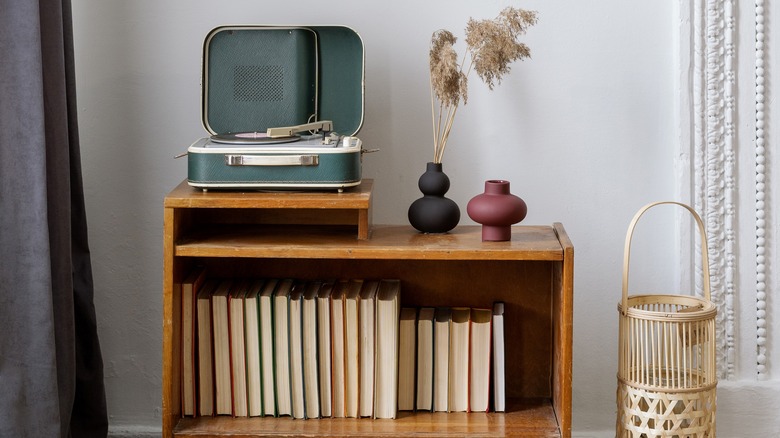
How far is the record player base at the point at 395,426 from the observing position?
191cm

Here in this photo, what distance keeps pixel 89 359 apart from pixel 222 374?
0.39 meters

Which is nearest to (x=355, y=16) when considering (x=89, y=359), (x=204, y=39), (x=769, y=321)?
(x=204, y=39)

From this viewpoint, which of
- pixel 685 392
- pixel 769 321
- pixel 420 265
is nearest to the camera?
pixel 685 392

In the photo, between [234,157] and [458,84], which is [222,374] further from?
[458,84]

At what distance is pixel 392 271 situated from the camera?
2.14 meters

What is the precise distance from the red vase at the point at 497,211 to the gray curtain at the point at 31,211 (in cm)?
89

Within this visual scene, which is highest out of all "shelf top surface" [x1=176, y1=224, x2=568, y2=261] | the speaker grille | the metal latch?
the speaker grille

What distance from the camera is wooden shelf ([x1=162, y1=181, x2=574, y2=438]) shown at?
6.01 ft

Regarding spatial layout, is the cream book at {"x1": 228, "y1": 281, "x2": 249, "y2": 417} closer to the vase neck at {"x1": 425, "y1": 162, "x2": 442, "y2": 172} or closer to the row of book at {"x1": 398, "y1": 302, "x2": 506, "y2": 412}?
the row of book at {"x1": 398, "y1": 302, "x2": 506, "y2": 412}

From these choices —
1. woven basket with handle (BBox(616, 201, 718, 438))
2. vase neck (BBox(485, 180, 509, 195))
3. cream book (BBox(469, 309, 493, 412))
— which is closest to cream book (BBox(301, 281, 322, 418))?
cream book (BBox(469, 309, 493, 412))

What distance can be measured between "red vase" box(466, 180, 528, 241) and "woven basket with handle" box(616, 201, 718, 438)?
10.0 inches

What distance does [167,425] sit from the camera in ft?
6.15

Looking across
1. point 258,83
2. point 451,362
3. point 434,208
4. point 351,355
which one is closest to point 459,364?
point 451,362

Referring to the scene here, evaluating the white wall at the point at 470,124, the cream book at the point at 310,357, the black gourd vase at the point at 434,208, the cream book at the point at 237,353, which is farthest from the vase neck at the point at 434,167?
the cream book at the point at 237,353
